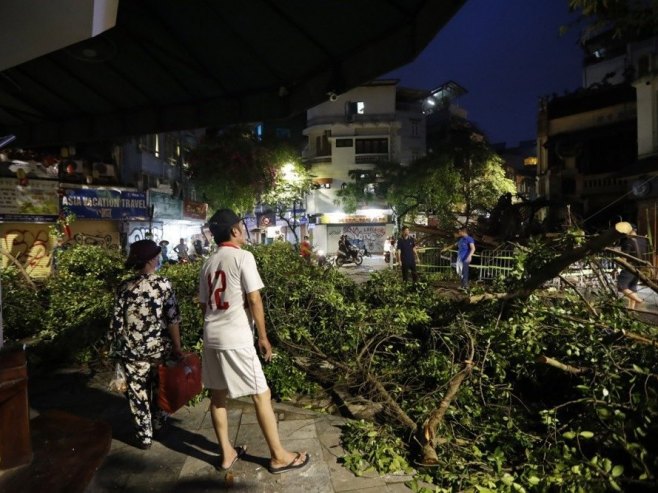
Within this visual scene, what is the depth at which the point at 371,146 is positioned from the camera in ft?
118

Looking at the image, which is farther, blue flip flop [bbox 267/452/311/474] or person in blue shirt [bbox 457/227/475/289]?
person in blue shirt [bbox 457/227/475/289]

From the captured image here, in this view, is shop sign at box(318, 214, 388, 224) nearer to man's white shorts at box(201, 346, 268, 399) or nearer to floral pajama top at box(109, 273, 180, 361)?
floral pajama top at box(109, 273, 180, 361)

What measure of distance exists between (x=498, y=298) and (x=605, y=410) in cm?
143

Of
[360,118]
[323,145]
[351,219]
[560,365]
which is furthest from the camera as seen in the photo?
[323,145]

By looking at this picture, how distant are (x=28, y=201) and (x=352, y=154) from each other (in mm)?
27101

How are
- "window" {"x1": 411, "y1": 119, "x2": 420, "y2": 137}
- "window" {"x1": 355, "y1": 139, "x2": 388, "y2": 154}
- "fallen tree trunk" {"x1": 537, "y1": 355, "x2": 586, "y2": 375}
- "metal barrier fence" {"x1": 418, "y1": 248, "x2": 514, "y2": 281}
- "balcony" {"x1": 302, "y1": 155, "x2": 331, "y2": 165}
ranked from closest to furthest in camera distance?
"fallen tree trunk" {"x1": 537, "y1": 355, "x2": 586, "y2": 375}
"metal barrier fence" {"x1": 418, "y1": 248, "x2": 514, "y2": 281}
"window" {"x1": 355, "y1": 139, "x2": 388, "y2": 154}
"balcony" {"x1": 302, "y1": 155, "x2": 331, "y2": 165}
"window" {"x1": 411, "y1": 119, "x2": 420, "y2": 137}

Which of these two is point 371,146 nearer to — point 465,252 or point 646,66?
point 646,66

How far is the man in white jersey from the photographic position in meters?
3.26

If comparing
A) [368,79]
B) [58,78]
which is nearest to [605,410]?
[368,79]

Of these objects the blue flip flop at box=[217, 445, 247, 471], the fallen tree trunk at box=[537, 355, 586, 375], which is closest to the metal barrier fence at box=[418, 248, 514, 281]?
the fallen tree trunk at box=[537, 355, 586, 375]

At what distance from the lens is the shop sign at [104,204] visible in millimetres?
14441

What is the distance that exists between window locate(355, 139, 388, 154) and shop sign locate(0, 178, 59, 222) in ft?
88.3

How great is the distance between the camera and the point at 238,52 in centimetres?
395

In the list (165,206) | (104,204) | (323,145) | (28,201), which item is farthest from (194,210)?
(323,145)
